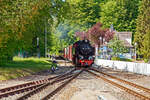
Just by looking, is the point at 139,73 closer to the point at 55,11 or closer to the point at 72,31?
the point at 55,11

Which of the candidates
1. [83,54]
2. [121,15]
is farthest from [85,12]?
[83,54]

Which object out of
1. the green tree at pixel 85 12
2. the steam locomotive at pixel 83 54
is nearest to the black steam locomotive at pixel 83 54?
the steam locomotive at pixel 83 54

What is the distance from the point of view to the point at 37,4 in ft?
70.9

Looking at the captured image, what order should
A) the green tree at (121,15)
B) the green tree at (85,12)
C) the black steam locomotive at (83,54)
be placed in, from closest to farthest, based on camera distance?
1. the black steam locomotive at (83,54)
2. the green tree at (121,15)
3. the green tree at (85,12)

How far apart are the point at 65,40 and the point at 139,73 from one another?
5416cm

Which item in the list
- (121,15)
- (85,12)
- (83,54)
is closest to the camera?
(83,54)

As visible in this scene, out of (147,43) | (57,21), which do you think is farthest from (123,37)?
(57,21)

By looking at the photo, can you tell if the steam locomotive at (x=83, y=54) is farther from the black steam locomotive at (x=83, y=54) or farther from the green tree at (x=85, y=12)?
A: the green tree at (x=85, y=12)

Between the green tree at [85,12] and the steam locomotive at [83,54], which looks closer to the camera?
the steam locomotive at [83,54]

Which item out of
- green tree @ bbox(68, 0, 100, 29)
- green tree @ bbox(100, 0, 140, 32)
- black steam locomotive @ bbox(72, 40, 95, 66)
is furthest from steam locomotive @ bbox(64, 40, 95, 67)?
green tree @ bbox(68, 0, 100, 29)

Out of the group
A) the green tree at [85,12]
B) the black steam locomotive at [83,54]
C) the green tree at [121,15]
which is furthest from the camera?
the green tree at [85,12]

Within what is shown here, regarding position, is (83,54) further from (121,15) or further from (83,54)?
(121,15)

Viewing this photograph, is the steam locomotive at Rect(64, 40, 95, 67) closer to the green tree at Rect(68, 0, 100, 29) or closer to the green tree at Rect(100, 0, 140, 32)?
the green tree at Rect(100, 0, 140, 32)

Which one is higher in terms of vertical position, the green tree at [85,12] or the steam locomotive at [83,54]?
the green tree at [85,12]
